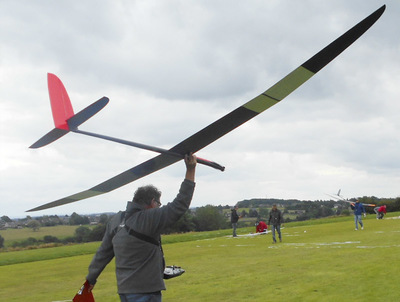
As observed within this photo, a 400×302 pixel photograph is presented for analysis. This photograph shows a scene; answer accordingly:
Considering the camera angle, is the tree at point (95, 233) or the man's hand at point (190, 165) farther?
the tree at point (95, 233)

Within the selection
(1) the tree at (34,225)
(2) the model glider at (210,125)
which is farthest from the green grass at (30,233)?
(2) the model glider at (210,125)

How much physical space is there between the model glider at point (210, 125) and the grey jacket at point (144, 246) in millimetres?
473

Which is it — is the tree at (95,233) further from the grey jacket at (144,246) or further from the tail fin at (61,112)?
the grey jacket at (144,246)

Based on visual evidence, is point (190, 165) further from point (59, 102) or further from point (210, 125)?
point (59, 102)

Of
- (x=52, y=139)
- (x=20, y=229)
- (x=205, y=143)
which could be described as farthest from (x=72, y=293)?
(x=20, y=229)

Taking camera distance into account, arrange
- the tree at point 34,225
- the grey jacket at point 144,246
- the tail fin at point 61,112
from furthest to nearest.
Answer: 1. the tree at point 34,225
2. the tail fin at point 61,112
3. the grey jacket at point 144,246

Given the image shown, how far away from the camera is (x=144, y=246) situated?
167 inches

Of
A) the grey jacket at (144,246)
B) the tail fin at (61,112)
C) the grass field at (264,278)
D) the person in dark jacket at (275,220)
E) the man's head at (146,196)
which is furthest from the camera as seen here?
the person in dark jacket at (275,220)

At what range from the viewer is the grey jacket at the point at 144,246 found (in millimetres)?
4125

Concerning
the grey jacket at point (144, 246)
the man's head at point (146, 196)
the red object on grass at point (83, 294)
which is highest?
the man's head at point (146, 196)

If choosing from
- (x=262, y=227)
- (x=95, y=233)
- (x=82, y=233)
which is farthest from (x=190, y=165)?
(x=82, y=233)

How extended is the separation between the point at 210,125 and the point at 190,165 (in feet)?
1.64

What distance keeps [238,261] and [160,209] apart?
10072 mm

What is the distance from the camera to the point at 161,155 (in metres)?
4.51
